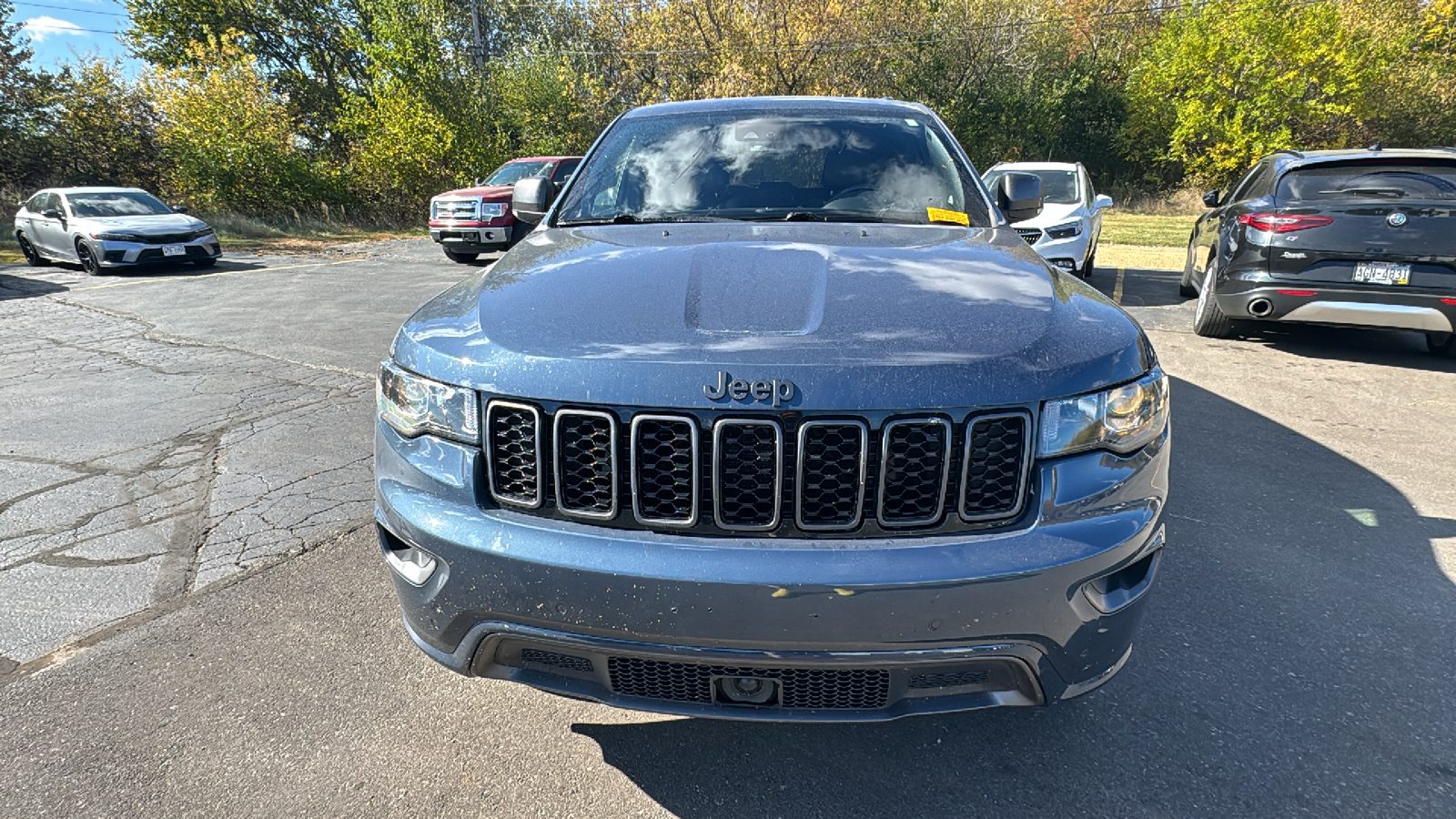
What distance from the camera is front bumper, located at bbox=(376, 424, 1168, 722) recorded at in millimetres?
1520

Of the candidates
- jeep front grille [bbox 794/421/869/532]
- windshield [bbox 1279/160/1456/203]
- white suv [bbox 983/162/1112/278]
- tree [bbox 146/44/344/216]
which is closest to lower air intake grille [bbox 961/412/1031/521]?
jeep front grille [bbox 794/421/869/532]

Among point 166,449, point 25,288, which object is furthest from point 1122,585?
point 25,288

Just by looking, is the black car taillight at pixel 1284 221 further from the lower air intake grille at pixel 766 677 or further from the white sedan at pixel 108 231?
the white sedan at pixel 108 231

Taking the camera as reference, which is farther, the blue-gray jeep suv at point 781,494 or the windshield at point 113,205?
the windshield at point 113,205

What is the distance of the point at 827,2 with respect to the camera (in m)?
28.9

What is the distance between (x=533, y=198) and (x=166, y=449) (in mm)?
2793

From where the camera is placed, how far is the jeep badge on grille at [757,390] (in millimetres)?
1527

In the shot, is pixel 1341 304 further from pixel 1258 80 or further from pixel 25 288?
pixel 1258 80

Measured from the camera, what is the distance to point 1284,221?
5.96 m

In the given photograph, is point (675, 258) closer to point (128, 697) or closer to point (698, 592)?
point (698, 592)

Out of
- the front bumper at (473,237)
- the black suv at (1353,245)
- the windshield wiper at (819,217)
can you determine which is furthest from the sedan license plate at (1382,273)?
the front bumper at (473,237)

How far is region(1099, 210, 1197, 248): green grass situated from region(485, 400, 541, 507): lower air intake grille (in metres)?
17.7

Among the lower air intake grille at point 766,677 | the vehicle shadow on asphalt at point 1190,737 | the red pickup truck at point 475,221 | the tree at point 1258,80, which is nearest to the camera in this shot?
the lower air intake grille at point 766,677

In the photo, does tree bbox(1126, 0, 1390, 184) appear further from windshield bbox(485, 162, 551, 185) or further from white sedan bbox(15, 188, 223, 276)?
white sedan bbox(15, 188, 223, 276)
